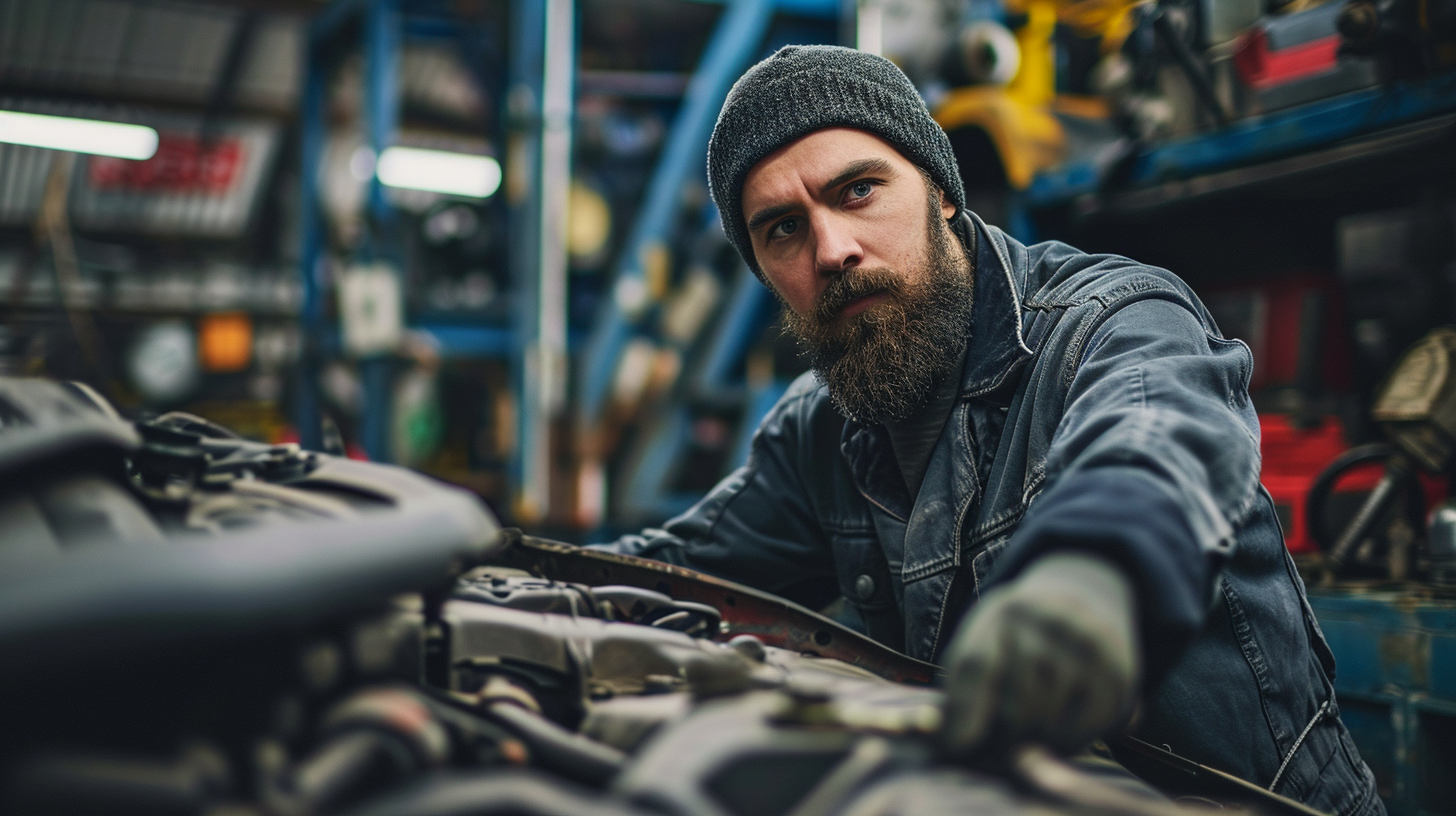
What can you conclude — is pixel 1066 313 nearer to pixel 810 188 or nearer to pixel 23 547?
pixel 810 188

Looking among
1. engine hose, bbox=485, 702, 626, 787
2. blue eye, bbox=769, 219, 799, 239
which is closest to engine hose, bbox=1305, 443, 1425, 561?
blue eye, bbox=769, 219, 799, 239

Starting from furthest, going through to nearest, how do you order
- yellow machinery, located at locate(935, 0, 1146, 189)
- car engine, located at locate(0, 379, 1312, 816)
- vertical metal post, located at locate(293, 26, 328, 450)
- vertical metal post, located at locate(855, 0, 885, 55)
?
vertical metal post, located at locate(293, 26, 328, 450) → vertical metal post, located at locate(855, 0, 885, 55) → yellow machinery, located at locate(935, 0, 1146, 189) → car engine, located at locate(0, 379, 1312, 816)

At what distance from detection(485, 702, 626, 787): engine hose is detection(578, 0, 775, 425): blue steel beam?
3522 mm

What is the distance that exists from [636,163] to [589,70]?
2.94 feet

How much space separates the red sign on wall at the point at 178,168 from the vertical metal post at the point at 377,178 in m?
5.57

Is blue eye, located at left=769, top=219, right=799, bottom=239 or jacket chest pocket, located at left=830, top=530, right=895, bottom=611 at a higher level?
blue eye, located at left=769, top=219, right=799, bottom=239

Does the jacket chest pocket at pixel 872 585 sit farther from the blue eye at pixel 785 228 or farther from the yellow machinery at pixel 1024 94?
the yellow machinery at pixel 1024 94

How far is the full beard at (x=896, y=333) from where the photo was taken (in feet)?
4.13

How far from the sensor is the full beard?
1258 millimetres

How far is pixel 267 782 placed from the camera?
44cm

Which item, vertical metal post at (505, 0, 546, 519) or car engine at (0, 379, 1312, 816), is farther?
vertical metal post at (505, 0, 546, 519)

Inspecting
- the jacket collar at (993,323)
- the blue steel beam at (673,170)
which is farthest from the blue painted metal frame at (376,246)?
the jacket collar at (993,323)

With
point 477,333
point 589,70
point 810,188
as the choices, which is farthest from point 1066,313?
point 589,70

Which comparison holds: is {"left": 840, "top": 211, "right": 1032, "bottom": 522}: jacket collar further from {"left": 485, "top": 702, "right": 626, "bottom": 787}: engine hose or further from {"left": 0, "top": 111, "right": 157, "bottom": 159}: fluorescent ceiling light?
{"left": 0, "top": 111, "right": 157, "bottom": 159}: fluorescent ceiling light
